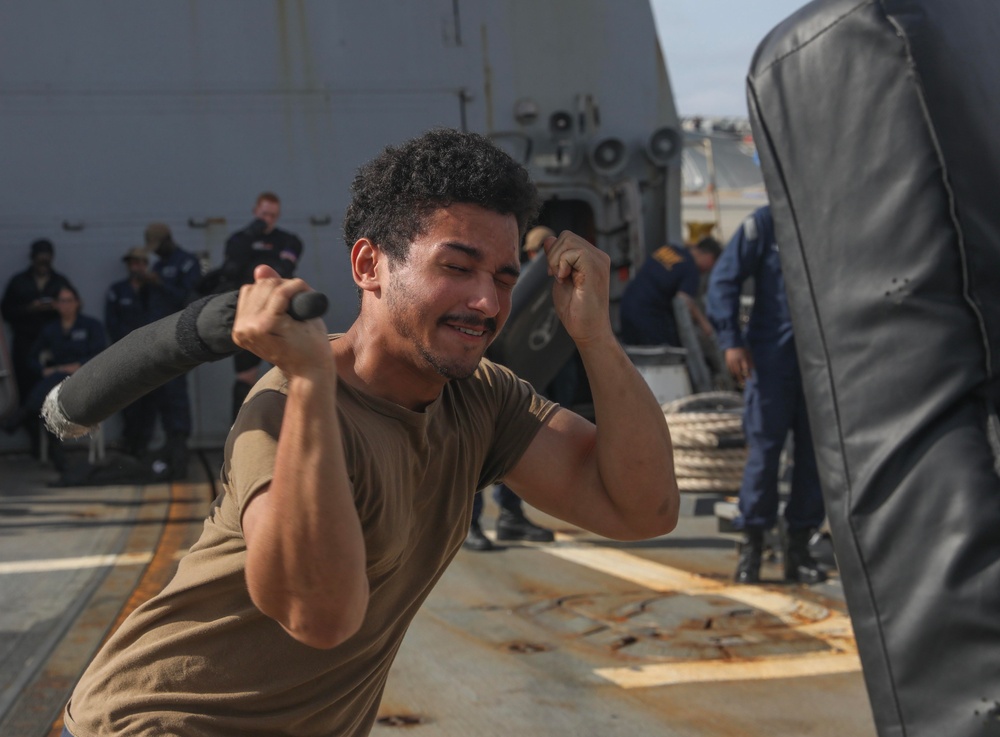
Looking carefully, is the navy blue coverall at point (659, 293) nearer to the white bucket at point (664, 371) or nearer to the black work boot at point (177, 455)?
the white bucket at point (664, 371)

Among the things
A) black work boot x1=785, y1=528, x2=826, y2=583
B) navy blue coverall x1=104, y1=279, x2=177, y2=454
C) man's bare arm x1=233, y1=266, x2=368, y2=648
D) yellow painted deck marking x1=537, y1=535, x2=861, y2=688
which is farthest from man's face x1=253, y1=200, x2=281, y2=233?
man's bare arm x1=233, y1=266, x2=368, y2=648

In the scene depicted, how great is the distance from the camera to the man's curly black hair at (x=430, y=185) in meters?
1.92

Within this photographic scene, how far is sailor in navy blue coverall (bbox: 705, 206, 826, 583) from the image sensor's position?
218 inches

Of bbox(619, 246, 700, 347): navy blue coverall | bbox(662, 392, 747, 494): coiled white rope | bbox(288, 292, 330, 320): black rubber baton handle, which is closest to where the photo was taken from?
bbox(288, 292, 330, 320): black rubber baton handle

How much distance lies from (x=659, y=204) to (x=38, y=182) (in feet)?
17.6

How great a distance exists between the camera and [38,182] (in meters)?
10.1

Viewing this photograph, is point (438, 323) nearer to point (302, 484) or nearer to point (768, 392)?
point (302, 484)

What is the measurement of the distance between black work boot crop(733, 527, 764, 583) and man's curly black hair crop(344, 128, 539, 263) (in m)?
3.82

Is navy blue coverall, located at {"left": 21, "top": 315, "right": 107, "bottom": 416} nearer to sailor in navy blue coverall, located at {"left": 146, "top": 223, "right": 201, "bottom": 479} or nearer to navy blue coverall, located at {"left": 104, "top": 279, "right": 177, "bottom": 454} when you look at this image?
navy blue coverall, located at {"left": 104, "top": 279, "right": 177, "bottom": 454}

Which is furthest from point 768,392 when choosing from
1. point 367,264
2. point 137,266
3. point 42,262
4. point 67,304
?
point 42,262

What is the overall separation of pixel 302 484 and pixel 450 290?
1.53ft

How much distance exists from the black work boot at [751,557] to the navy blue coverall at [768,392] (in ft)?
0.14

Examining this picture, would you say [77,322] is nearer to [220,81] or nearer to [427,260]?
[220,81]

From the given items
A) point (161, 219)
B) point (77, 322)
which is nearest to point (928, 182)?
point (77, 322)
